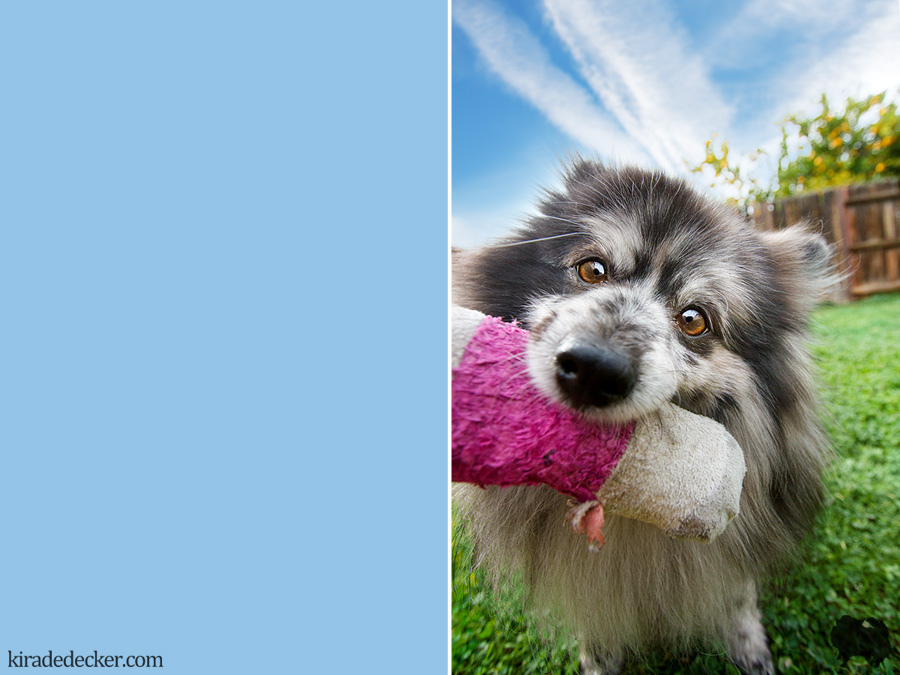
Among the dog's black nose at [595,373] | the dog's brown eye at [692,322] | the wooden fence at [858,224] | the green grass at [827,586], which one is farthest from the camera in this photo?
the wooden fence at [858,224]

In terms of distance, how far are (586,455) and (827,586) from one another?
34.2 inches

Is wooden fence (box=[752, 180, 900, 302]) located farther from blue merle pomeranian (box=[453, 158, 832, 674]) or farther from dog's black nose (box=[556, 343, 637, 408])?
dog's black nose (box=[556, 343, 637, 408])

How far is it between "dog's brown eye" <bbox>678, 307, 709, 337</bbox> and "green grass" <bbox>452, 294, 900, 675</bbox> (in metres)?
0.39

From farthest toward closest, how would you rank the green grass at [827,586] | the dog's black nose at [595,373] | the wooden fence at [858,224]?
1. the wooden fence at [858,224]
2. the green grass at [827,586]
3. the dog's black nose at [595,373]

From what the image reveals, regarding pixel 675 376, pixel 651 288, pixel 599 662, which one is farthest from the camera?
pixel 599 662

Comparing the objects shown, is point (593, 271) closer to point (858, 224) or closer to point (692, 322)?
point (692, 322)

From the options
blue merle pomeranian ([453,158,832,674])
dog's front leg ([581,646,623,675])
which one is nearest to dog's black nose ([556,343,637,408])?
blue merle pomeranian ([453,158,832,674])

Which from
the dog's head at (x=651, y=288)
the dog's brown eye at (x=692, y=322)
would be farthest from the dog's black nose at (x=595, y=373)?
the dog's brown eye at (x=692, y=322)

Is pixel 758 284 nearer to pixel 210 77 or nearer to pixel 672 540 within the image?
pixel 672 540

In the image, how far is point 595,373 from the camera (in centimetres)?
79

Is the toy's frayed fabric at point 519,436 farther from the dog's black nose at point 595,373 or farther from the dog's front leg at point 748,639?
the dog's front leg at point 748,639

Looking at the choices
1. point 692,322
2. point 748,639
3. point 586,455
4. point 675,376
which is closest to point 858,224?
point 692,322

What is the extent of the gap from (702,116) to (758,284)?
1.44ft

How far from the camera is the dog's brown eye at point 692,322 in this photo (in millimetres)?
1006
